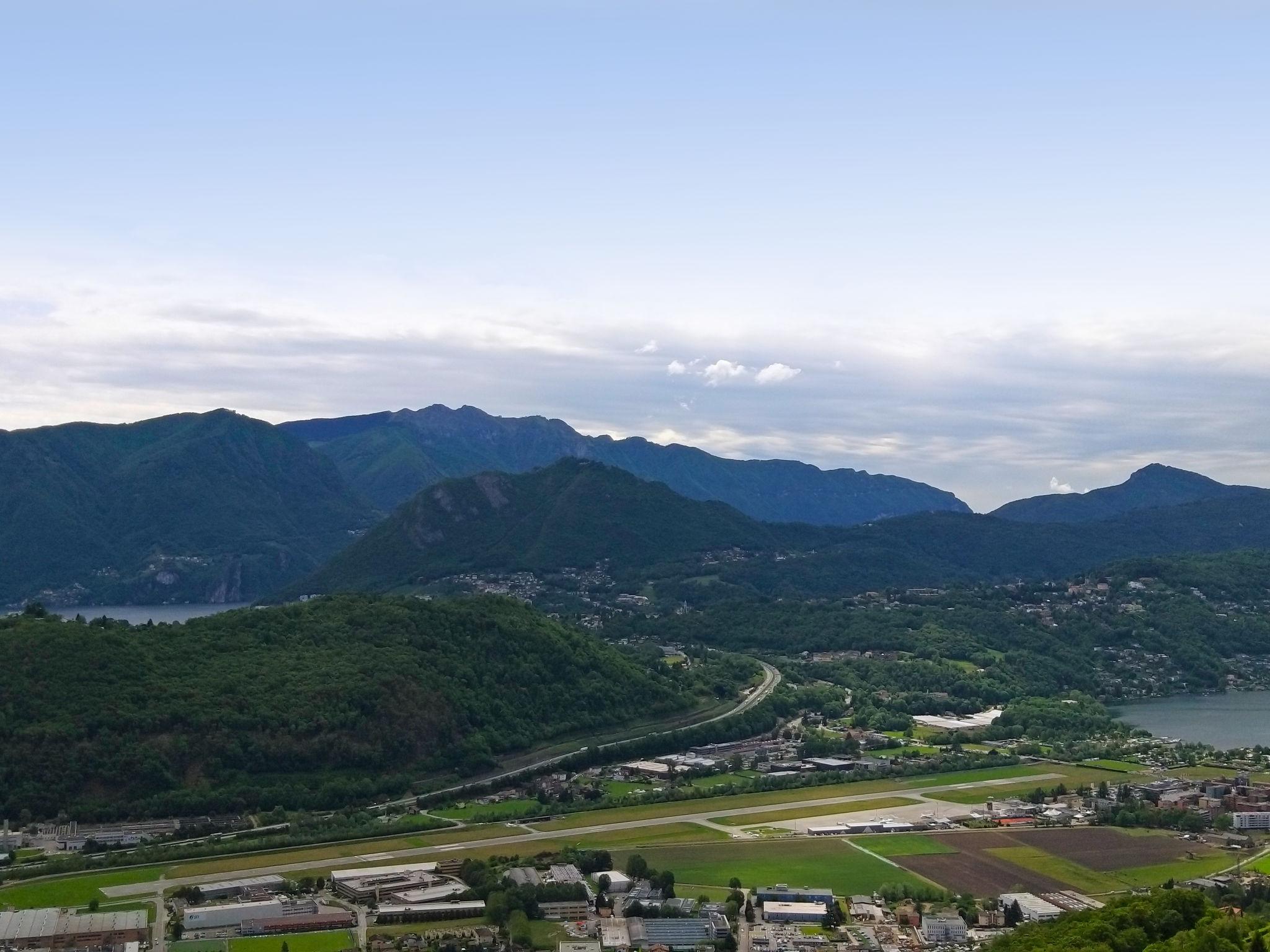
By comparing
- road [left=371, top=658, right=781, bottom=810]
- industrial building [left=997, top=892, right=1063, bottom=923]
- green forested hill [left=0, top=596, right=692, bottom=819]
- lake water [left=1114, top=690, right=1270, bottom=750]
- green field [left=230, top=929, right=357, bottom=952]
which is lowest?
industrial building [left=997, top=892, right=1063, bottom=923]

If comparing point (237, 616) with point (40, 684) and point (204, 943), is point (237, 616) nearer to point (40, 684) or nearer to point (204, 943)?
point (40, 684)

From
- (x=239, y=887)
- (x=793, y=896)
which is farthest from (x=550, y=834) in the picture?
(x=239, y=887)

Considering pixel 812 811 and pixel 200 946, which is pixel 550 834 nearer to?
pixel 812 811

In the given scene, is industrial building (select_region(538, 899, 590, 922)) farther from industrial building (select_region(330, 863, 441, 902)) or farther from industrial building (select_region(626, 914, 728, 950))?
industrial building (select_region(330, 863, 441, 902))

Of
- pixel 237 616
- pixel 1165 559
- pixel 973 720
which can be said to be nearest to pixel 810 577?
pixel 1165 559

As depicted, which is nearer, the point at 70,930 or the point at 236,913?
the point at 70,930

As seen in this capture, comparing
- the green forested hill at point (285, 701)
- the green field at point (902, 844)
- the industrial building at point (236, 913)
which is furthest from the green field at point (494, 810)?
the industrial building at point (236, 913)

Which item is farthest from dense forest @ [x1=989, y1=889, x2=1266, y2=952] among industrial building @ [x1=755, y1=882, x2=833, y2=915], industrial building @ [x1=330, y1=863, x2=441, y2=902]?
industrial building @ [x1=330, y1=863, x2=441, y2=902]
